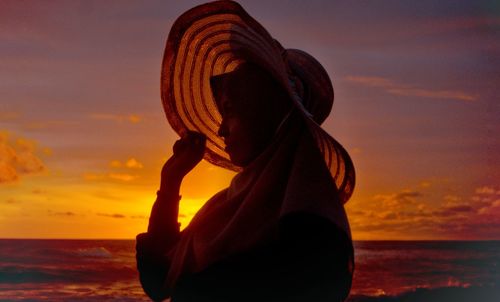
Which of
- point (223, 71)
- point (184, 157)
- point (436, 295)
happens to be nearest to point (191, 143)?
point (184, 157)

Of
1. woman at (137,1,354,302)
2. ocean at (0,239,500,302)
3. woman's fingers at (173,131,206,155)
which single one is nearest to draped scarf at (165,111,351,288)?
woman at (137,1,354,302)

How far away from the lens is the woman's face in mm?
1278

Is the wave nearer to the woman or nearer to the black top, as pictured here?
the woman

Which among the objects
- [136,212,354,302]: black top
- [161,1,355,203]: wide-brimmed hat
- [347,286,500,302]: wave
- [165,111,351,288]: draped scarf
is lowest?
[347,286,500,302]: wave

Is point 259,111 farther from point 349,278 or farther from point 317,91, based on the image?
point 349,278

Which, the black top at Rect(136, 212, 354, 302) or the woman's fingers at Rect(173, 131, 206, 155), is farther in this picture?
the woman's fingers at Rect(173, 131, 206, 155)

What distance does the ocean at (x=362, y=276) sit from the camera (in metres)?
6.75

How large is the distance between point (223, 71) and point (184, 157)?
0.60 feet

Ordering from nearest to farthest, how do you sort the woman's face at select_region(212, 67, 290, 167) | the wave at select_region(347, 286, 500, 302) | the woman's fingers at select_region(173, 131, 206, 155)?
the woman's face at select_region(212, 67, 290, 167) < the woman's fingers at select_region(173, 131, 206, 155) < the wave at select_region(347, 286, 500, 302)

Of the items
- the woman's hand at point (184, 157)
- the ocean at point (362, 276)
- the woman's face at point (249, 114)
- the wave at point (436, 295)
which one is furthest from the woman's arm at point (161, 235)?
the wave at point (436, 295)

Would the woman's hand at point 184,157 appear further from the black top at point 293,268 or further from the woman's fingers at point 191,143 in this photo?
the black top at point 293,268

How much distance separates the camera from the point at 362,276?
7.57 metres

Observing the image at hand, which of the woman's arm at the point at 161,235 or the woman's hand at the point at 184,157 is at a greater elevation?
the woman's hand at the point at 184,157

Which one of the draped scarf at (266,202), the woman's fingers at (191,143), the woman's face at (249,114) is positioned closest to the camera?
the draped scarf at (266,202)
